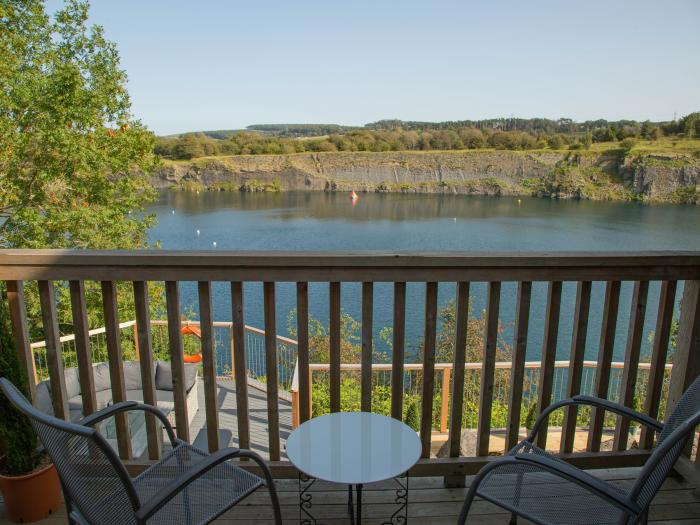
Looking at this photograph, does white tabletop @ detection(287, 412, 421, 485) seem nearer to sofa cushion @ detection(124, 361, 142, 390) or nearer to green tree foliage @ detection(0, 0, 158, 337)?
sofa cushion @ detection(124, 361, 142, 390)

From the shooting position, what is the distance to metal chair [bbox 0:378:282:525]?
3.76ft

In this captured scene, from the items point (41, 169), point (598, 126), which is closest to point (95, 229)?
point (41, 169)

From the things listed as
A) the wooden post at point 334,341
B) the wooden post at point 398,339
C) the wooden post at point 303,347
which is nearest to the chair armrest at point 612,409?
the wooden post at point 398,339

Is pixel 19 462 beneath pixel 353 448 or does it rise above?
beneath

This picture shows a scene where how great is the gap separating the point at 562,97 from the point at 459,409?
55.6 metres

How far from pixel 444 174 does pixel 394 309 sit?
54.0 m

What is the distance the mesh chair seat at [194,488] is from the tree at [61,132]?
1210cm

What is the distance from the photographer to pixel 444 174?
177ft

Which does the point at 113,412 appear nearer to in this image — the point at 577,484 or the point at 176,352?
the point at 176,352

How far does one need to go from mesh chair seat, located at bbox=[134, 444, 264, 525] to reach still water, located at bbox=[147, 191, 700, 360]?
12.9 m

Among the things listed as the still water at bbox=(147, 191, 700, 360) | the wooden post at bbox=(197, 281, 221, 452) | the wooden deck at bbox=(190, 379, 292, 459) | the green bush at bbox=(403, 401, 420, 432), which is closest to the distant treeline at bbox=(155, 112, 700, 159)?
the still water at bbox=(147, 191, 700, 360)

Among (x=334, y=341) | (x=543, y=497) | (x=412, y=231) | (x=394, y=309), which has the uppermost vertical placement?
(x=394, y=309)

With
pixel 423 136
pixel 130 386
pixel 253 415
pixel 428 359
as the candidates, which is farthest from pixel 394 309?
pixel 423 136

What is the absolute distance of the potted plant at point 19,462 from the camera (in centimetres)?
183
